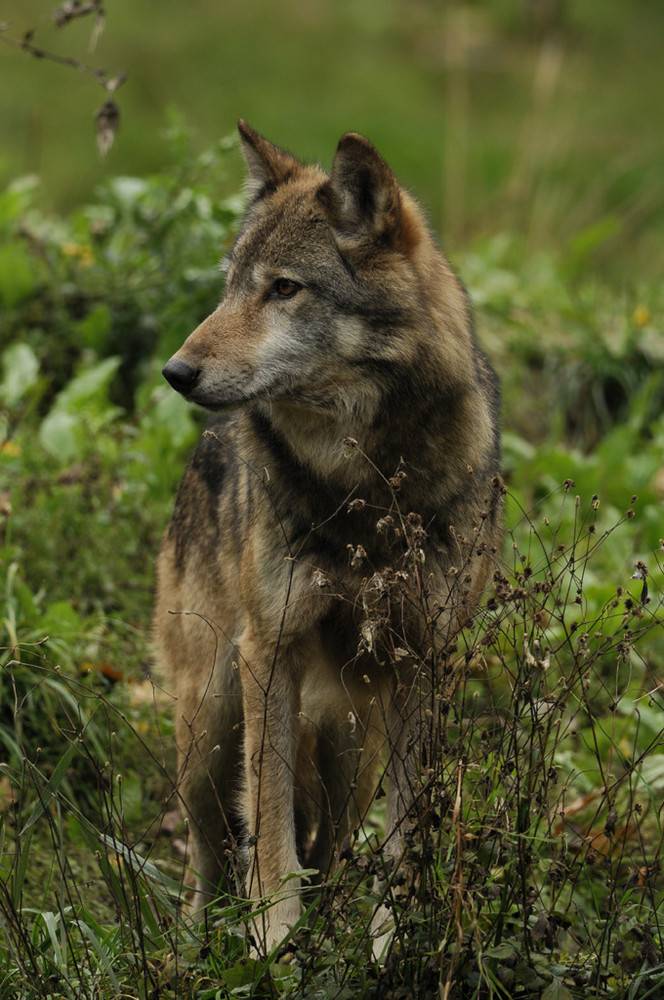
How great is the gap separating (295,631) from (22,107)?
494 inches

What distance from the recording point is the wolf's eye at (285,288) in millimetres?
3398

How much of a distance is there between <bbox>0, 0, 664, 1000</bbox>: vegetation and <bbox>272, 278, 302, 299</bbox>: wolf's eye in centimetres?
96

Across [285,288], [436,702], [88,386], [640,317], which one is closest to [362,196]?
[285,288]

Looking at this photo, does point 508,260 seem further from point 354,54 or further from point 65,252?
point 354,54

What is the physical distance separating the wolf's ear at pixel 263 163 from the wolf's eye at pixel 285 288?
42 centimetres

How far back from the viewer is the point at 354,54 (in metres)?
17.9

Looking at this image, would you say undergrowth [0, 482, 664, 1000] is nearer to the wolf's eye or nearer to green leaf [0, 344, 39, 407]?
the wolf's eye

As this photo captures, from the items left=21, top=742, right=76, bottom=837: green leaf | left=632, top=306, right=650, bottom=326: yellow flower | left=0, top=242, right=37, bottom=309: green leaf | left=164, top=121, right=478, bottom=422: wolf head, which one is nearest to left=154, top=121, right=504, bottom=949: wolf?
left=164, top=121, right=478, bottom=422: wolf head

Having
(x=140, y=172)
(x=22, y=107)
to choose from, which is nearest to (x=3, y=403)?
(x=140, y=172)

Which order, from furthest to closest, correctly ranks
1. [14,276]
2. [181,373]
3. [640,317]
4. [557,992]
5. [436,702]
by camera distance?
[640,317], [14,276], [181,373], [436,702], [557,992]

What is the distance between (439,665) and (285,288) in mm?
1208

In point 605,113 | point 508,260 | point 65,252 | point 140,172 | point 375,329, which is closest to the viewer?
point 375,329

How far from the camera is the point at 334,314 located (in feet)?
10.9

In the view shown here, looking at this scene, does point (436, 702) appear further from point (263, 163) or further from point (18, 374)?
point (18, 374)
